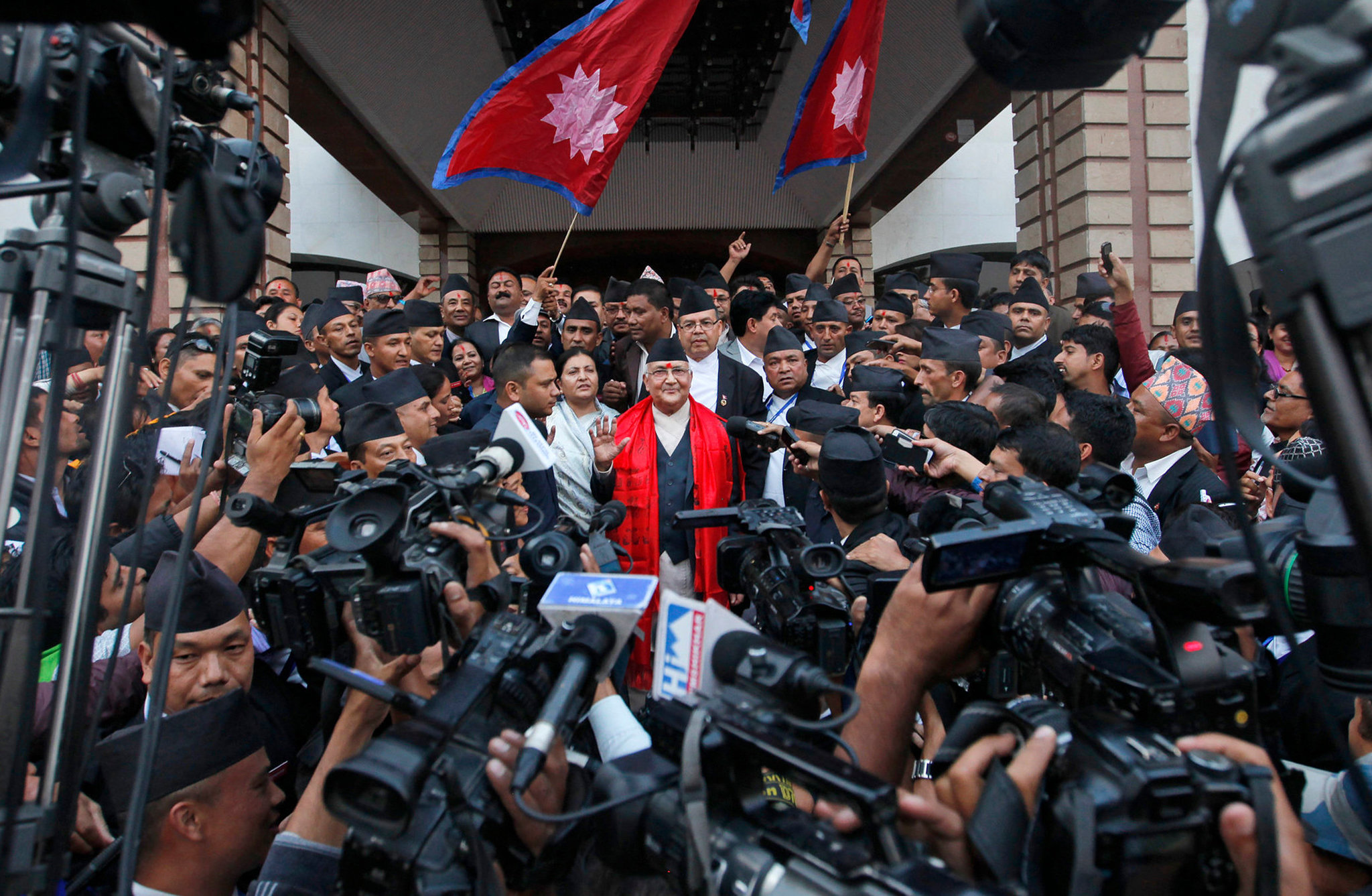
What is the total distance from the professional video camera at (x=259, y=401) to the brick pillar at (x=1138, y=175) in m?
8.12

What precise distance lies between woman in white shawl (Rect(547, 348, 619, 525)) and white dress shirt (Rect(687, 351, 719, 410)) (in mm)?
589

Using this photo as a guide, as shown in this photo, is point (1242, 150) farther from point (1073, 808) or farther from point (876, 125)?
point (876, 125)

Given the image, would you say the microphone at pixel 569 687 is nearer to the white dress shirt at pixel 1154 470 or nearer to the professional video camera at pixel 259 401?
the professional video camera at pixel 259 401

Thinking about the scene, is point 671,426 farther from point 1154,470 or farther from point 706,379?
point 1154,470

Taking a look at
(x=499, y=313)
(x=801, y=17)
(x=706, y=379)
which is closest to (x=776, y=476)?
(x=706, y=379)

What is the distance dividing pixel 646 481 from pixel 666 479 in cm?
9

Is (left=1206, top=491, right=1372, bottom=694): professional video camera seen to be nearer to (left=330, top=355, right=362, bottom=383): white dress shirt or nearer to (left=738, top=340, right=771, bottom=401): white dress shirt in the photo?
(left=738, top=340, right=771, bottom=401): white dress shirt

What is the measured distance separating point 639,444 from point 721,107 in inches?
520

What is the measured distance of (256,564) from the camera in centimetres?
302

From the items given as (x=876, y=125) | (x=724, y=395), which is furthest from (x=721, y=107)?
(x=724, y=395)

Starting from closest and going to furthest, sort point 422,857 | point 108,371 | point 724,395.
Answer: point 422,857 → point 108,371 → point 724,395

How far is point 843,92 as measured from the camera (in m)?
6.70

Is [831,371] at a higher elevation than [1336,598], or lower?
higher

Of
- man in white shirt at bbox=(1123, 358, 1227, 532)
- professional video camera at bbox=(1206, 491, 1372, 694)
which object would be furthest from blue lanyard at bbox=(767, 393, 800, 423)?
professional video camera at bbox=(1206, 491, 1372, 694)
